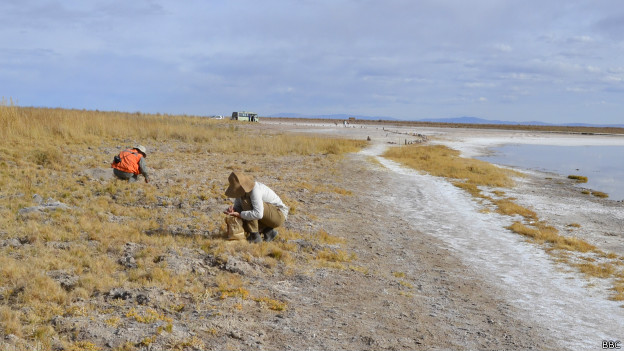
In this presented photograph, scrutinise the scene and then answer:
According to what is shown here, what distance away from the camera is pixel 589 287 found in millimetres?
8367

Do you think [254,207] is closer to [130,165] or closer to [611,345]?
[611,345]

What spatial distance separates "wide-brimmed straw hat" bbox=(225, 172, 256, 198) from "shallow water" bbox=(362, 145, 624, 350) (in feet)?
14.7

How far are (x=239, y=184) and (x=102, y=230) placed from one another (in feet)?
9.04

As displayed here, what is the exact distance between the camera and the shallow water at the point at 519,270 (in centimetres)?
662

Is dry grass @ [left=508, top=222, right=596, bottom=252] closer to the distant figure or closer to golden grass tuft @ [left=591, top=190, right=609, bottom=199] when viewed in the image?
the distant figure

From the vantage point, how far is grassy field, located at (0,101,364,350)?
19.0ft

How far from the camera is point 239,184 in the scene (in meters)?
8.04

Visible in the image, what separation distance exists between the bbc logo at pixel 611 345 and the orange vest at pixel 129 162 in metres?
11.8

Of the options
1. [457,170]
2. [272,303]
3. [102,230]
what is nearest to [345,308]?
[272,303]

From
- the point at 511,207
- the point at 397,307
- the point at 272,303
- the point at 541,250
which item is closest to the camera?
the point at 272,303

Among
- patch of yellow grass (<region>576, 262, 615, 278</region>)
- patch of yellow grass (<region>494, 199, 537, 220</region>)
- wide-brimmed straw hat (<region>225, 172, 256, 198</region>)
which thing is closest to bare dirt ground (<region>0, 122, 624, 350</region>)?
wide-brimmed straw hat (<region>225, 172, 256, 198</region>)

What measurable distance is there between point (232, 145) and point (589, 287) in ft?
70.1

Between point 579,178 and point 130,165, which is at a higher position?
point 130,165

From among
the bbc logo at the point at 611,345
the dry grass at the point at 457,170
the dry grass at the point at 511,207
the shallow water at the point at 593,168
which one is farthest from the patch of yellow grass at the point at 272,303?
the shallow water at the point at 593,168
